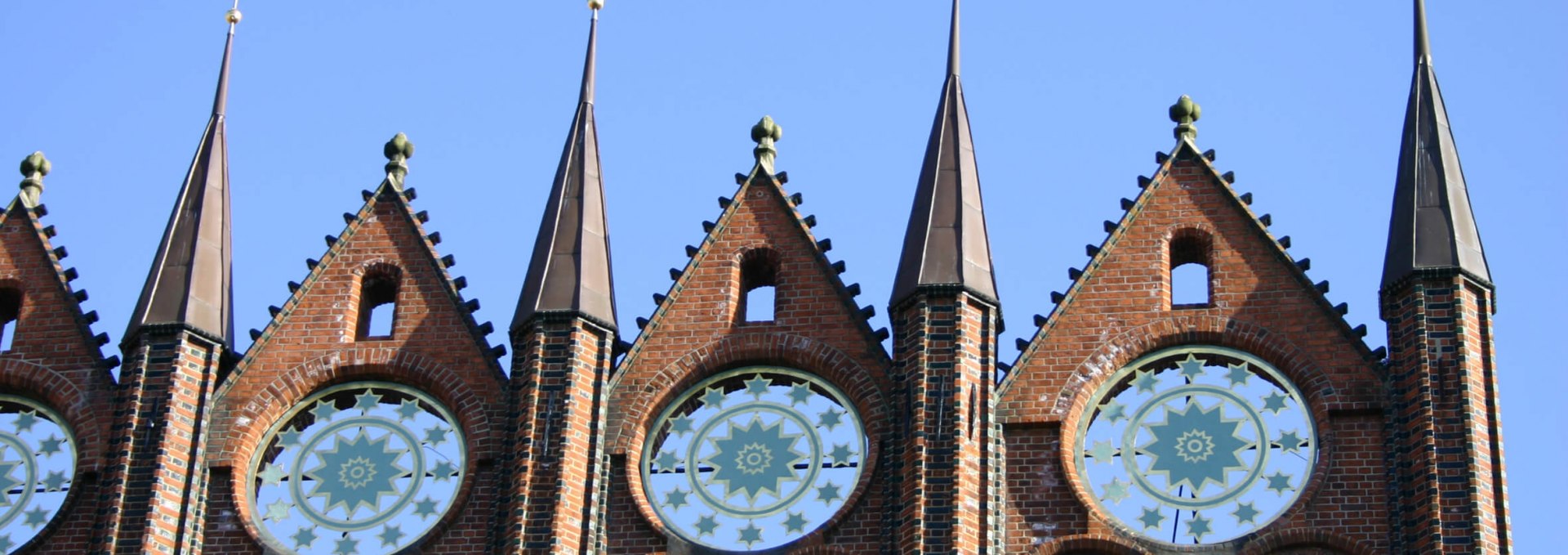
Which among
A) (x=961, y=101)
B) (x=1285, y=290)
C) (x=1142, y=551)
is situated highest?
(x=961, y=101)

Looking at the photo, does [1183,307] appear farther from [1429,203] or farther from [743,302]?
[743,302]

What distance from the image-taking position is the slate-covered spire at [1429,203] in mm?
34031

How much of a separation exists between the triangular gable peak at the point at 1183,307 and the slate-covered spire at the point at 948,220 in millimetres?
884

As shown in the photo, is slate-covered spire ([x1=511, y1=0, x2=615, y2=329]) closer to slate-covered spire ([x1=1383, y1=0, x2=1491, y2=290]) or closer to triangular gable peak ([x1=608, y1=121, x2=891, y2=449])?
triangular gable peak ([x1=608, y1=121, x2=891, y2=449])

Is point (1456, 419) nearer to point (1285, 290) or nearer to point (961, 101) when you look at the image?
point (1285, 290)

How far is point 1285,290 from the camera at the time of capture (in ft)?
114

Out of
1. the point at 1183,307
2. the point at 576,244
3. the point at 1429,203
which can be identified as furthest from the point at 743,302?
the point at 1429,203

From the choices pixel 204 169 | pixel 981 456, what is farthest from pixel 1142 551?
pixel 204 169

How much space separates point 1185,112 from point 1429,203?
2.79 meters

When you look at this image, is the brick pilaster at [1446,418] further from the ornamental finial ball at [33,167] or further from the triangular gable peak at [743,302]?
the ornamental finial ball at [33,167]

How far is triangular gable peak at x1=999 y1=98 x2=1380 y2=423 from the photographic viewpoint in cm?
3416

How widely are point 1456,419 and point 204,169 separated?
12397 mm

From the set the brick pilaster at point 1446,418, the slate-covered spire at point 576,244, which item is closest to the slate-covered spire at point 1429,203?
the brick pilaster at point 1446,418

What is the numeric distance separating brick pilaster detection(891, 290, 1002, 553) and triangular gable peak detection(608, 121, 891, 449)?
2.31 ft
